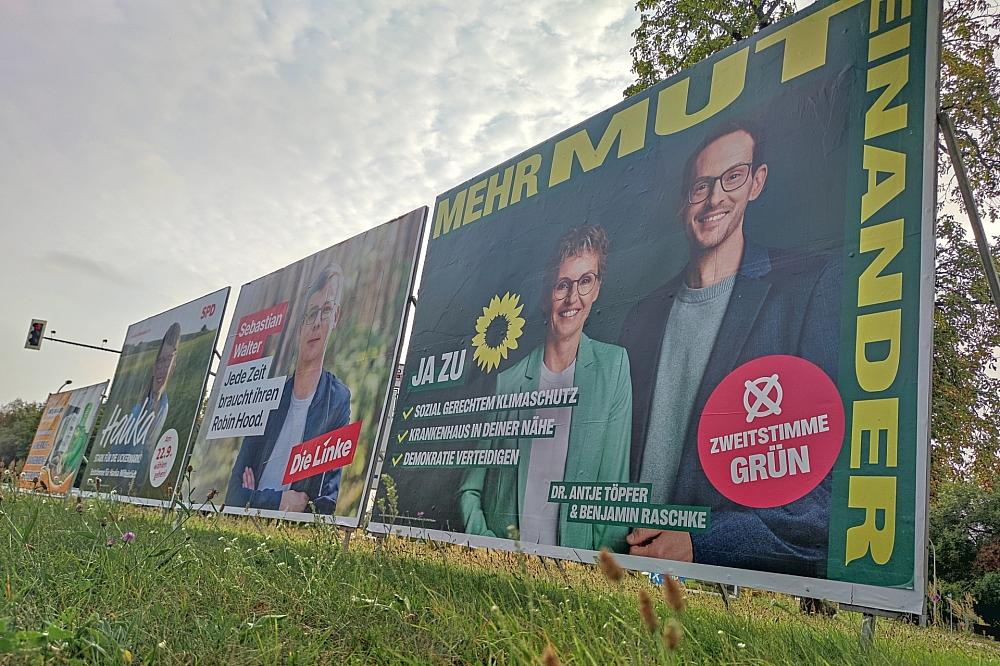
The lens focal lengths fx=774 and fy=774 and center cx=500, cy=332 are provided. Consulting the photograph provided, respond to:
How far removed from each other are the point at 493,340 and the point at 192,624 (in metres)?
3.25

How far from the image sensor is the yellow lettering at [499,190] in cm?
613

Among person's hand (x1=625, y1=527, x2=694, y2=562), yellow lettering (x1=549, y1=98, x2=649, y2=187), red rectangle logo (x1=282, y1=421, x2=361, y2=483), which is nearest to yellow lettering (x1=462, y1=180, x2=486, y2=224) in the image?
yellow lettering (x1=549, y1=98, x2=649, y2=187)

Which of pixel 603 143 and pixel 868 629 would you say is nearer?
pixel 868 629

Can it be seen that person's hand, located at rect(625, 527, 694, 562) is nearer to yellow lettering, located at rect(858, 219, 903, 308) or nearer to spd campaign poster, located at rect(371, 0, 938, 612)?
spd campaign poster, located at rect(371, 0, 938, 612)

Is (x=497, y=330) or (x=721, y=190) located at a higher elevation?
(x=721, y=190)

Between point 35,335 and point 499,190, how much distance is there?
70.1 feet

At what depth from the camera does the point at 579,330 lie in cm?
493

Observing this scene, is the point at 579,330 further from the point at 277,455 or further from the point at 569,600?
the point at 277,455

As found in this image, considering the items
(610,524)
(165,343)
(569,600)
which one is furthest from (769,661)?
(165,343)

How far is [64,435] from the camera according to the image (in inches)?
776

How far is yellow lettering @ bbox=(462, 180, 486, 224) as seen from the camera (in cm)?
642

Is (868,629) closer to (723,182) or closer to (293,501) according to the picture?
(723,182)

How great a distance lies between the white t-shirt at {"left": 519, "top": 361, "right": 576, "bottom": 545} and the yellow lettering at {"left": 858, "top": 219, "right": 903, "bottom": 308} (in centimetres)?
187

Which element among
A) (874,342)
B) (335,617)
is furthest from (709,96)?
(335,617)
